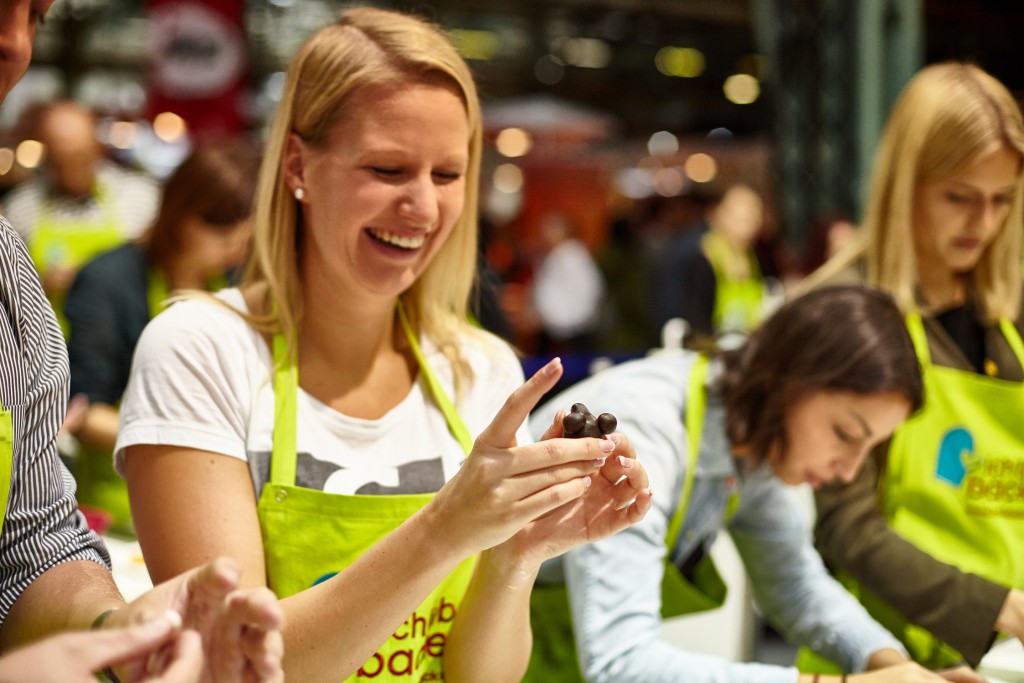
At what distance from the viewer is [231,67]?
7.23 meters

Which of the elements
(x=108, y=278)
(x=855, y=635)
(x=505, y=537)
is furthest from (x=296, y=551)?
(x=108, y=278)

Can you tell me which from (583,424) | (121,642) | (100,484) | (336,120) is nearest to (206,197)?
(100,484)

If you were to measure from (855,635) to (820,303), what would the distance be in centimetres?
64

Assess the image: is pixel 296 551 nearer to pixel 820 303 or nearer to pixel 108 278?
pixel 820 303

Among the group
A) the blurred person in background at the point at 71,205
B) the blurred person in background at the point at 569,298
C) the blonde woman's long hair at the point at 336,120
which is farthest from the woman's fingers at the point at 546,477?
the blurred person in background at the point at 569,298

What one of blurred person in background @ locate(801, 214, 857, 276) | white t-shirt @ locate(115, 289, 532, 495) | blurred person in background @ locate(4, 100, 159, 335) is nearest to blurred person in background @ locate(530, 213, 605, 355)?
blurred person in background @ locate(801, 214, 857, 276)

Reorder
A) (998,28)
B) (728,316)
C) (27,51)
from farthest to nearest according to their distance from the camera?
1. (998,28)
2. (728,316)
3. (27,51)

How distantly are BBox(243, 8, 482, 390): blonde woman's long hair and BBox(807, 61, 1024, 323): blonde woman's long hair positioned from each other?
3.25 ft

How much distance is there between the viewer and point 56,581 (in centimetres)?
124

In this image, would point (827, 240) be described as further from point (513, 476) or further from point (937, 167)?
point (513, 476)

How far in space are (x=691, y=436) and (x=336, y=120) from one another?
0.83 metres

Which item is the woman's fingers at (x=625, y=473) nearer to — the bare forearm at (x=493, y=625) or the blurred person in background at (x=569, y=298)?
the bare forearm at (x=493, y=625)

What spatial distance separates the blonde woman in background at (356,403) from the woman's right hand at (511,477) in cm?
1

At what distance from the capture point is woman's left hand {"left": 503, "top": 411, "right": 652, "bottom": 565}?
1289mm
